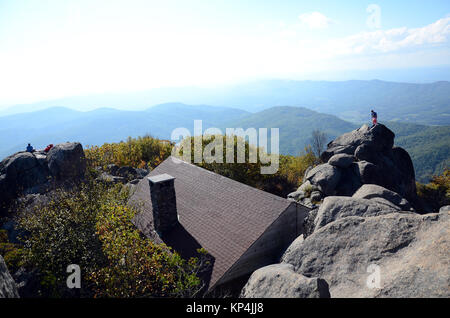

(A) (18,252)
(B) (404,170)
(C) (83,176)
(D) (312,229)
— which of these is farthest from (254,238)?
(C) (83,176)

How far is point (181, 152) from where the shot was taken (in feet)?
117

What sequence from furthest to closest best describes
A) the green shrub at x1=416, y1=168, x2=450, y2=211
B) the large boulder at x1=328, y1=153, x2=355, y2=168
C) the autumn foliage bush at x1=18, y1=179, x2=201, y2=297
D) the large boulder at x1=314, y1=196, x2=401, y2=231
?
1. the green shrub at x1=416, y1=168, x2=450, y2=211
2. the large boulder at x1=328, y1=153, x2=355, y2=168
3. the large boulder at x1=314, y1=196, x2=401, y2=231
4. the autumn foliage bush at x1=18, y1=179, x2=201, y2=297

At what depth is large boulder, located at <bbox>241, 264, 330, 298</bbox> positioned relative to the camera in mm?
7840

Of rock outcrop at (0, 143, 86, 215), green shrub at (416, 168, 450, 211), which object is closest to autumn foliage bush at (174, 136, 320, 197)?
rock outcrop at (0, 143, 86, 215)

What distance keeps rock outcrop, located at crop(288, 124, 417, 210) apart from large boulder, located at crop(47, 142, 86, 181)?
24876 mm

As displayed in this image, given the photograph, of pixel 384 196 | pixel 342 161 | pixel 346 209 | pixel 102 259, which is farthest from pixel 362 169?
pixel 102 259

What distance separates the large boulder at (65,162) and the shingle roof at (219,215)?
1698 centimetres

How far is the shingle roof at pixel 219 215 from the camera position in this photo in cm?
1442

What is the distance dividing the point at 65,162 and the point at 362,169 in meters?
32.2

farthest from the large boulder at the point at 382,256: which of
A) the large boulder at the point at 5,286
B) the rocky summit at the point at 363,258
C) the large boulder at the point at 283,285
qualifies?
the large boulder at the point at 5,286

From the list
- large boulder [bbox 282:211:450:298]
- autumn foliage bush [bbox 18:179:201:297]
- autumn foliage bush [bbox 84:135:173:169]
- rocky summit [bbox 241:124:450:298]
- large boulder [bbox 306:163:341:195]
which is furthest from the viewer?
autumn foliage bush [bbox 84:135:173:169]

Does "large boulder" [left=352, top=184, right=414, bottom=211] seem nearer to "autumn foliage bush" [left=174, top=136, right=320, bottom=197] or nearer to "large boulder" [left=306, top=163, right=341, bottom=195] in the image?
"large boulder" [left=306, top=163, right=341, bottom=195]
